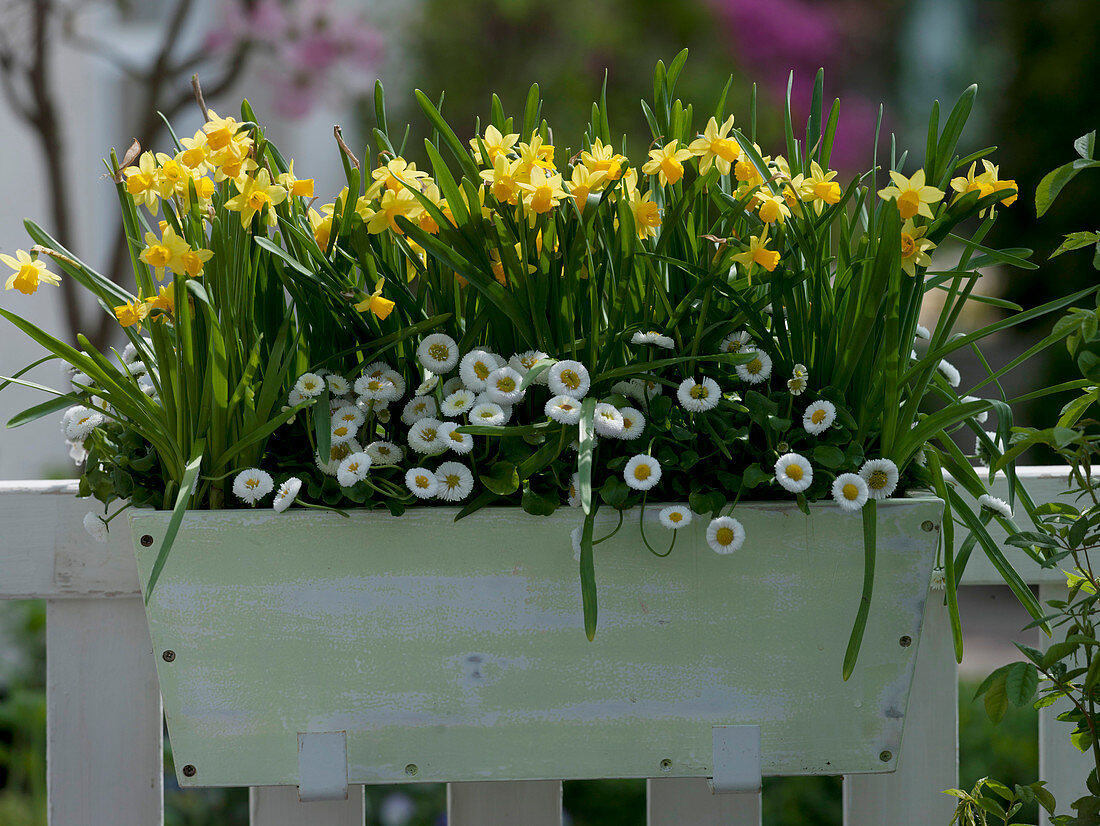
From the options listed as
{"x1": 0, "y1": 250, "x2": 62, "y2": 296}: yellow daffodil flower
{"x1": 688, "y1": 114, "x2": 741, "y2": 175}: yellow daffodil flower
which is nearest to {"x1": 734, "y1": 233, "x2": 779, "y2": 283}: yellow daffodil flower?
{"x1": 688, "y1": 114, "x2": 741, "y2": 175}: yellow daffodil flower

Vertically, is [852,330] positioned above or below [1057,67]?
below

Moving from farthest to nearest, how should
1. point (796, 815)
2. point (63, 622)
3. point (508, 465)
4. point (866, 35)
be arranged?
point (866, 35)
point (796, 815)
point (63, 622)
point (508, 465)

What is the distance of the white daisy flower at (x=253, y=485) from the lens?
666 millimetres

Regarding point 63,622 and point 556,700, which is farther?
point 63,622

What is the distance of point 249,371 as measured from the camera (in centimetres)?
67

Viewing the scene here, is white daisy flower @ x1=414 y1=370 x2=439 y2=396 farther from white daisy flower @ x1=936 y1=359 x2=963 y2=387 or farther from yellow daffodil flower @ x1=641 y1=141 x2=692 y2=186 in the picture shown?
white daisy flower @ x1=936 y1=359 x2=963 y2=387

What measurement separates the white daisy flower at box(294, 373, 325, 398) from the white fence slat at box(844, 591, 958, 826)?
0.60 m

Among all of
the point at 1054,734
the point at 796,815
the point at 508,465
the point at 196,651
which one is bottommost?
the point at 796,815

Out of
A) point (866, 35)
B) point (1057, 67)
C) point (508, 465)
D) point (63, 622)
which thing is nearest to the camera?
point (508, 465)

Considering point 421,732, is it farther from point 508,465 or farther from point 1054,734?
point 1054,734

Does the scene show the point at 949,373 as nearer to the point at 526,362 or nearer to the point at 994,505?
the point at 994,505

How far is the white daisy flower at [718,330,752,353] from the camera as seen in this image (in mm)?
699

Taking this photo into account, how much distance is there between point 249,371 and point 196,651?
21cm

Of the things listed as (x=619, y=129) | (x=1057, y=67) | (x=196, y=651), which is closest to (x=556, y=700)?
(x=196, y=651)
